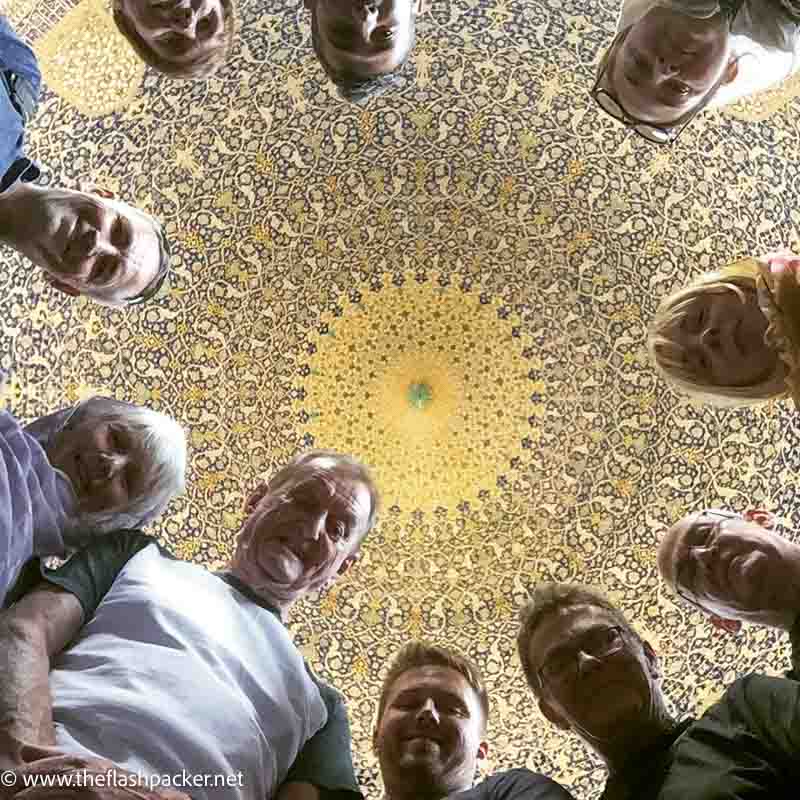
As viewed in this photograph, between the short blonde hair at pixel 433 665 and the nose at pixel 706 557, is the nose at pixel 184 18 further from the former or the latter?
the nose at pixel 706 557

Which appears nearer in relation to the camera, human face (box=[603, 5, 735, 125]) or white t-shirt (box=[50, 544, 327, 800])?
white t-shirt (box=[50, 544, 327, 800])

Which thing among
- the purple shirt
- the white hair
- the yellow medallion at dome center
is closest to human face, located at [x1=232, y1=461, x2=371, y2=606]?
the white hair

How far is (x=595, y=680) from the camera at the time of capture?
327 centimetres

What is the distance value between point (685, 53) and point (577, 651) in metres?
1.91

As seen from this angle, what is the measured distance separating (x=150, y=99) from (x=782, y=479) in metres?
4.11

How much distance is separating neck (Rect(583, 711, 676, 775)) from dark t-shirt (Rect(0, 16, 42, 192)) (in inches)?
100

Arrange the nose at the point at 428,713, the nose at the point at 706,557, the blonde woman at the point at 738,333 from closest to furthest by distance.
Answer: the blonde woman at the point at 738,333 → the nose at the point at 428,713 → the nose at the point at 706,557

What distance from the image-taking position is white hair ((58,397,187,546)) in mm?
3461

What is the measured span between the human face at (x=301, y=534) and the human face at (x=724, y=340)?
4.12 feet

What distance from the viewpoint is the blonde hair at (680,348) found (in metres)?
3.36

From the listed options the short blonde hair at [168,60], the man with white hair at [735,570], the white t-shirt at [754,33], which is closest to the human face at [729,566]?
the man with white hair at [735,570]

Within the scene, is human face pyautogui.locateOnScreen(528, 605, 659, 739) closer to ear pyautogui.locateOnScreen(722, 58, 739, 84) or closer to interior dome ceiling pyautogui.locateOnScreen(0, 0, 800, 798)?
ear pyautogui.locateOnScreen(722, 58, 739, 84)

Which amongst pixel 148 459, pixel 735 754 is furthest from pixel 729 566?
pixel 148 459

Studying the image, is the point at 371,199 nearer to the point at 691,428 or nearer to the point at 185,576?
the point at 691,428
